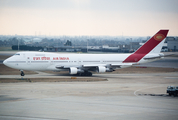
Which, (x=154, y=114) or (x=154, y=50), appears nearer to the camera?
(x=154, y=114)

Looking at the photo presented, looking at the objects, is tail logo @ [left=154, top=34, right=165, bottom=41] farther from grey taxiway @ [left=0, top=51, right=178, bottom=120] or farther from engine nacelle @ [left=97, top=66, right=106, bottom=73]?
grey taxiway @ [left=0, top=51, right=178, bottom=120]

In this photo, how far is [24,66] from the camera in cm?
5866

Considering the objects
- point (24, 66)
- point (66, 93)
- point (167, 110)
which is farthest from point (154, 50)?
point (167, 110)

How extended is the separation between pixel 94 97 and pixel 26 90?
10510 millimetres

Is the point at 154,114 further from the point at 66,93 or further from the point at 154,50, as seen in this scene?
the point at 154,50

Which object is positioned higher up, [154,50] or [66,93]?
[154,50]

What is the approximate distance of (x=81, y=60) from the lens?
6247 cm

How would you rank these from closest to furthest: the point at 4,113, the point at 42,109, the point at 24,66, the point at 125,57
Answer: the point at 4,113, the point at 42,109, the point at 24,66, the point at 125,57

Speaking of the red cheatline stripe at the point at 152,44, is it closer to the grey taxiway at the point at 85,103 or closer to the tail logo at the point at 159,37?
the tail logo at the point at 159,37

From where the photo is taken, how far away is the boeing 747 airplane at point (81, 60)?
58.8 metres

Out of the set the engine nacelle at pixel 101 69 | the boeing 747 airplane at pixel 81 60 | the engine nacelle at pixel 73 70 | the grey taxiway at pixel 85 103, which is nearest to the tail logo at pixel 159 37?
the boeing 747 airplane at pixel 81 60

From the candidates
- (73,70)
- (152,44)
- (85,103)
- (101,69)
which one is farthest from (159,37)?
(85,103)

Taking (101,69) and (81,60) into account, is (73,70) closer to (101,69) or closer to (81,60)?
(81,60)

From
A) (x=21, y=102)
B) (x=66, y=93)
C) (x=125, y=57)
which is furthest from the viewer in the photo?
(x=125, y=57)
